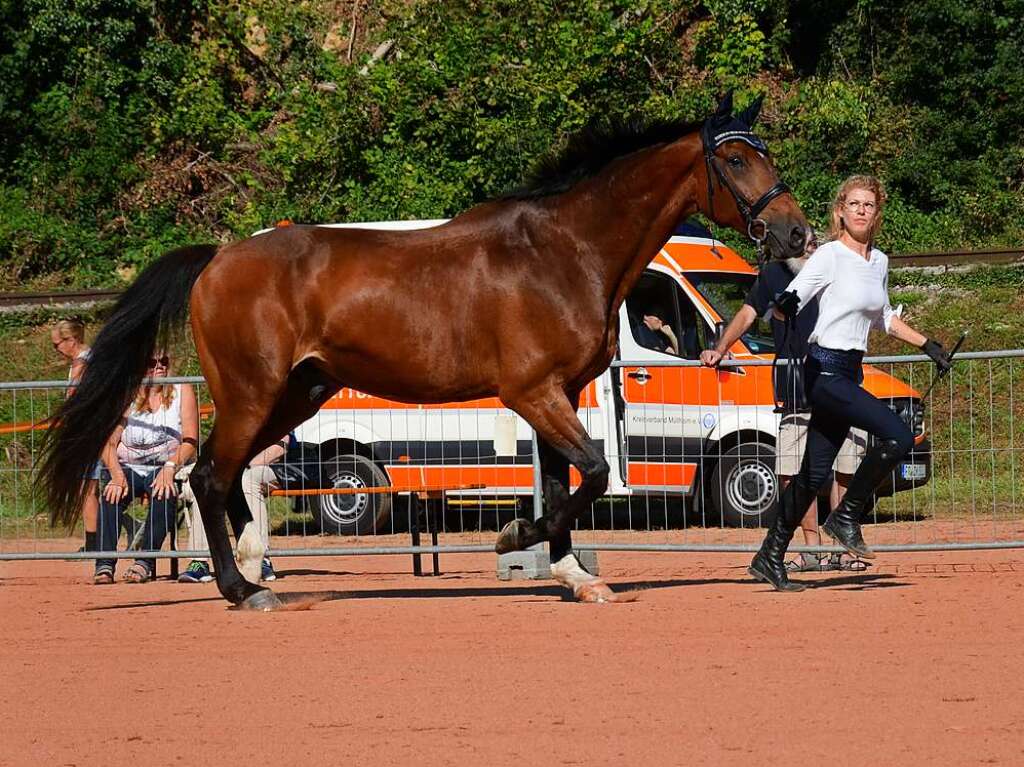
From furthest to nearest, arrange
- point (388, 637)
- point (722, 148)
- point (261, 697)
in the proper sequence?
point (722, 148) → point (388, 637) → point (261, 697)

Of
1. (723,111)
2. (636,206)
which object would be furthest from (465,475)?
(723,111)

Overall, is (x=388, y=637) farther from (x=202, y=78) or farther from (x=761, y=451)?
(x=202, y=78)

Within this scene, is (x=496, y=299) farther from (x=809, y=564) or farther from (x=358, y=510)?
(x=358, y=510)

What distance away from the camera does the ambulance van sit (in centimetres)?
1209

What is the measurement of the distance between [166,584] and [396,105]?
1512 cm

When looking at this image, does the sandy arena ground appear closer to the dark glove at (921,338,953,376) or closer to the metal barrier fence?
the metal barrier fence

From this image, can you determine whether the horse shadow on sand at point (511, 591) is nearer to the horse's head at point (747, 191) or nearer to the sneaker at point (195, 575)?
the sneaker at point (195, 575)

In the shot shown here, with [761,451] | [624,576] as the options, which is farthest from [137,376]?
[761,451]

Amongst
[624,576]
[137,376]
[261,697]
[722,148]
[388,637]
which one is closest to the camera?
[261,697]

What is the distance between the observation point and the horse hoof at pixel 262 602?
9.92m

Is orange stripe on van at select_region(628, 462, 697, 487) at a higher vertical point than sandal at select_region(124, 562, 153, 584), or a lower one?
higher

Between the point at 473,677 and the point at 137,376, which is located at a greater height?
the point at 137,376

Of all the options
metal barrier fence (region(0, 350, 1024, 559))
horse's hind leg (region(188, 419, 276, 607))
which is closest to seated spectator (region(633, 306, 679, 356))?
metal barrier fence (region(0, 350, 1024, 559))

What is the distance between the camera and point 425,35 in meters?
26.7
